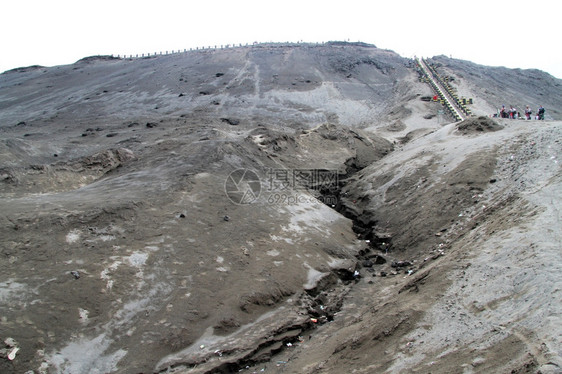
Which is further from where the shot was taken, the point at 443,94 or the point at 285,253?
the point at 443,94

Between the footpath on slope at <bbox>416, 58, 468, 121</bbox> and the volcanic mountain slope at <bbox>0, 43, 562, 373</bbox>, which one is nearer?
the volcanic mountain slope at <bbox>0, 43, 562, 373</bbox>

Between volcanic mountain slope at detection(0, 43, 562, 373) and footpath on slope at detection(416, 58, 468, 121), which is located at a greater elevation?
footpath on slope at detection(416, 58, 468, 121)

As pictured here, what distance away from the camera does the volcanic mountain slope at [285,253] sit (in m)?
6.12

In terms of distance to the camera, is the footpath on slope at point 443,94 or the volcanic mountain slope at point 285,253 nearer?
the volcanic mountain slope at point 285,253

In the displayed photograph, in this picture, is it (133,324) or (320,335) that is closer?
(133,324)

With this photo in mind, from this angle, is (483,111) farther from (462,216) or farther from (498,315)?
(498,315)

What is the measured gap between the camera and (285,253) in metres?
10.2

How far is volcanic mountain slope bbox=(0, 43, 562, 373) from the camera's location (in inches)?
241

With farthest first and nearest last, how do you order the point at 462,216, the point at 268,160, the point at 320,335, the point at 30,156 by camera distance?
the point at 30,156
the point at 268,160
the point at 462,216
the point at 320,335

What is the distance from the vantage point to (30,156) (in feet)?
55.9

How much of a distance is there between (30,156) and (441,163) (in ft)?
50.8

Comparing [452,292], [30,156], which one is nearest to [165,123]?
[30,156]

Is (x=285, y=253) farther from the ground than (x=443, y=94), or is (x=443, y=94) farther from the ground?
(x=443, y=94)

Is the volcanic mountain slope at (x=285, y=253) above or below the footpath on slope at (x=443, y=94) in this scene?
below
